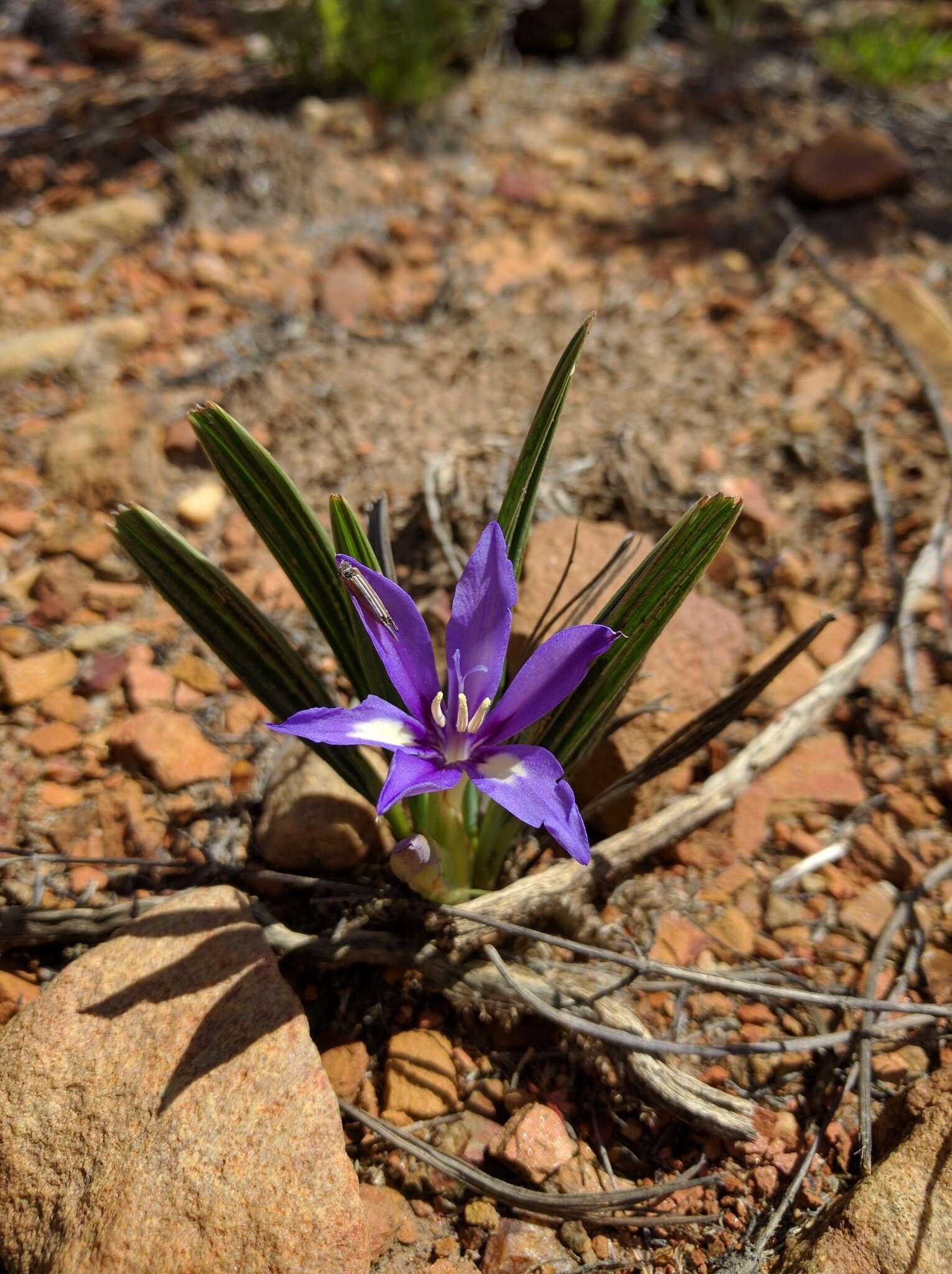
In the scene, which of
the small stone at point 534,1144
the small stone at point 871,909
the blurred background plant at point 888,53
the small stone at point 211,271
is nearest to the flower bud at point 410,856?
the small stone at point 534,1144

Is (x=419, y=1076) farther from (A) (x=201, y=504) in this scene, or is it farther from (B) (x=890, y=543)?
(B) (x=890, y=543)

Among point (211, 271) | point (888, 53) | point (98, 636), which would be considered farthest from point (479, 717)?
point (888, 53)

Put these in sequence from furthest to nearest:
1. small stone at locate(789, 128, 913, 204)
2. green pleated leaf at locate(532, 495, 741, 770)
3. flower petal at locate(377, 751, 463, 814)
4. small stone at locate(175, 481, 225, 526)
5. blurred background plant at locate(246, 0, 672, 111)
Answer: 1. blurred background plant at locate(246, 0, 672, 111)
2. small stone at locate(789, 128, 913, 204)
3. small stone at locate(175, 481, 225, 526)
4. green pleated leaf at locate(532, 495, 741, 770)
5. flower petal at locate(377, 751, 463, 814)

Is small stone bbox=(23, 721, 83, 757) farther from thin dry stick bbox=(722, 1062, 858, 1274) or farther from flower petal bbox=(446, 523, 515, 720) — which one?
thin dry stick bbox=(722, 1062, 858, 1274)

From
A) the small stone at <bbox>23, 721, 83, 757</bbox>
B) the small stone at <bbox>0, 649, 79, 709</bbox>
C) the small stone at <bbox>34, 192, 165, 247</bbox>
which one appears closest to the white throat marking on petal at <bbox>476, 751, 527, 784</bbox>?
the small stone at <bbox>23, 721, 83, 757</bbox>

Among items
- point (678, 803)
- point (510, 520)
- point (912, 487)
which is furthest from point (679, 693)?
point (912, 487)

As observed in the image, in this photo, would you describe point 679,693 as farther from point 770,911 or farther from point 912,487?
point 912,487

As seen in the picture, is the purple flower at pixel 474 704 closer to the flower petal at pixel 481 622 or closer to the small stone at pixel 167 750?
the flower petal at pixel 481 622
